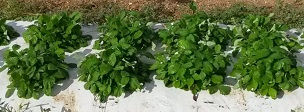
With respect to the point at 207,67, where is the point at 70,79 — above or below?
below

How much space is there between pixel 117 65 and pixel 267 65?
1.11 meters

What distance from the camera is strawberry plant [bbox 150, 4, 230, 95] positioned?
12.9 ft

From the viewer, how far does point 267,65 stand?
3.89 metres

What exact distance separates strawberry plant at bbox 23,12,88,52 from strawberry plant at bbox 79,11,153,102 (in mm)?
298

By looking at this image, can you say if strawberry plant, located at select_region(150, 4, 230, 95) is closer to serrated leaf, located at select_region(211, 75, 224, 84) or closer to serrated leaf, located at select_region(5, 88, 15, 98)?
serrated leaf, located at select_region(211, 75, 224, 84)

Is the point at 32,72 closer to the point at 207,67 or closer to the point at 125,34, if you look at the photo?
the point at 125,34

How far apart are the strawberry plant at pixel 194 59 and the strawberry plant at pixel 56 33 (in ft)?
2.48

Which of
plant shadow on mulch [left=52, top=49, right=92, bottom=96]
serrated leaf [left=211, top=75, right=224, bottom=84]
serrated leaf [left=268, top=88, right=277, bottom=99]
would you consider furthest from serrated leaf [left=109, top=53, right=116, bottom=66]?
serrated leaf [left=268, top=88, right=277, bottom=99]

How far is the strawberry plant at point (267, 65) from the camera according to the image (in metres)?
3.90

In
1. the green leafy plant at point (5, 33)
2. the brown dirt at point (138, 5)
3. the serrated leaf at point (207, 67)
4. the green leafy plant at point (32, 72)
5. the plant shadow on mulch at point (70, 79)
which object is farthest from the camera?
the brown dirt at point (138, 5)

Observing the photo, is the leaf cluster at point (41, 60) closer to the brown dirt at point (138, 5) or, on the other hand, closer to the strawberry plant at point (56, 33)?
the strawberry plant at point (56, 33)

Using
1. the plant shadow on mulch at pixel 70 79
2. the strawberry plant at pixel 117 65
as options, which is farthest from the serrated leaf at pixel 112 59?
the plant shadow on mulch at pixel 70 79

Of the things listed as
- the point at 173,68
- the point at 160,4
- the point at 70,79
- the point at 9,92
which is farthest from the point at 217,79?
the point at 160,4

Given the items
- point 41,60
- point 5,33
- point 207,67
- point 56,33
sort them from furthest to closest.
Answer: point 5,33 < point 56,33 < point 41,60 < point 207,67
